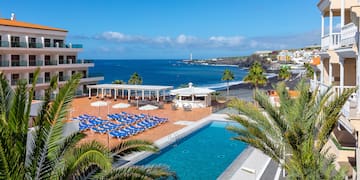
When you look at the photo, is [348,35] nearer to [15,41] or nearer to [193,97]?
[193,97]

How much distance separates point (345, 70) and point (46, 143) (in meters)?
12.7

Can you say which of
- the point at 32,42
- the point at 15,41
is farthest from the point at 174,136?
the point at 32,42

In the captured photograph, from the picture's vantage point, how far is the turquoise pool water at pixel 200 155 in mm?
17016

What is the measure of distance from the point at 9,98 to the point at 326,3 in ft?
44.1

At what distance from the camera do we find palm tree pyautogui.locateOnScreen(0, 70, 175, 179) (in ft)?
19.4

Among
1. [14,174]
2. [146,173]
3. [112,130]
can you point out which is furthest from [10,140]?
[112,130]

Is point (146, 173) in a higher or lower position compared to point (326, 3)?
lower

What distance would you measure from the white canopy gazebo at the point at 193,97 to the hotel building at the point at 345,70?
1773 centimetres

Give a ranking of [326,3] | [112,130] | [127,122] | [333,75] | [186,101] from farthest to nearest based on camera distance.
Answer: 1. [186,101]
2. [127,122]
3. [112,130]
4. [333,75]
5. [326,3]

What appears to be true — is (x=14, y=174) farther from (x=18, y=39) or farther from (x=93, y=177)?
(x=18, y=39)

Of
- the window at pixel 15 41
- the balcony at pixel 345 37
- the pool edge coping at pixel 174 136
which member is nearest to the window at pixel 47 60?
the window at pixel 15 41

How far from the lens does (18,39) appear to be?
1470 inches

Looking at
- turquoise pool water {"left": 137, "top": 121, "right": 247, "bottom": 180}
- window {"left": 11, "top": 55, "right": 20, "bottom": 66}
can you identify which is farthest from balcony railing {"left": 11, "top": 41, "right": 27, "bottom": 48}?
turquoise pool water {"left": 137, "top": 121, "right": 247, "bottom": 180}

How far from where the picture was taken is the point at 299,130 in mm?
8898
